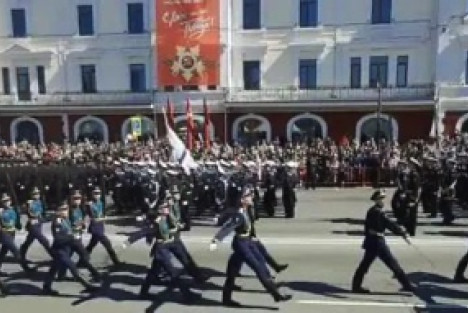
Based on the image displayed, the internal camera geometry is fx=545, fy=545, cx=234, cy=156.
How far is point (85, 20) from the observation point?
3425cm

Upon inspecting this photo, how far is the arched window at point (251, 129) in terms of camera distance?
107 ft

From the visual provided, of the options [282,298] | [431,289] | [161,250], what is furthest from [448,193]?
[161,250]

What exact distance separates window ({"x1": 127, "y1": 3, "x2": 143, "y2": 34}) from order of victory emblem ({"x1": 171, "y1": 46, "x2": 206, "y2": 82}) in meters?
4.65

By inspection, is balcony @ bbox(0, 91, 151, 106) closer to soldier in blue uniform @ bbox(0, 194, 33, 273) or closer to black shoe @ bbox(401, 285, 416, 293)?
soldier in blue uniform @ bbox(0, 194, 33, 273)

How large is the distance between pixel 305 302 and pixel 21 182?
12.5 m

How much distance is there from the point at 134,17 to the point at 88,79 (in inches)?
192

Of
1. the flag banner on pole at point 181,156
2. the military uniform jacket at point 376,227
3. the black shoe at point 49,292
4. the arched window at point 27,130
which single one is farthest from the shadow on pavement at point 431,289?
the arched window at point 27,130

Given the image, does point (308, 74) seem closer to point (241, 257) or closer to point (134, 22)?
point (134, 22)

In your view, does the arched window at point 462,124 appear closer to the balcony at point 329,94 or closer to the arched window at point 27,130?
the balcony at point 329,94

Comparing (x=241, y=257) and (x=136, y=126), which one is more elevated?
(x=136, y=126)

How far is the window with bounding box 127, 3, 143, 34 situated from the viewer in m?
33.7

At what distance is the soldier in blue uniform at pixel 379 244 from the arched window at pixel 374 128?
73.7ft

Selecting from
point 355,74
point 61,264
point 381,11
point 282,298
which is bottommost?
point 282,298

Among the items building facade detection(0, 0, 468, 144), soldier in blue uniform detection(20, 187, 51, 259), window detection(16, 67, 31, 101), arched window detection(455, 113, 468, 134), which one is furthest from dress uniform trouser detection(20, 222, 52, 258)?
window detection(16, 67, 31, 101)
